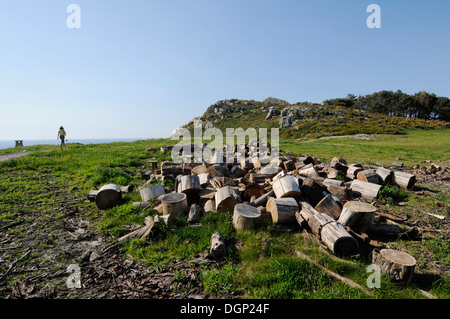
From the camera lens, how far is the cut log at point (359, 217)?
15.5ft

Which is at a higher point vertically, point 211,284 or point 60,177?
point 60,177

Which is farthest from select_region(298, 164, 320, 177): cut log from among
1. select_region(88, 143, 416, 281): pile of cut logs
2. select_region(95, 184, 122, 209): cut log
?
select_region(95, 184, 122, 209): cut log

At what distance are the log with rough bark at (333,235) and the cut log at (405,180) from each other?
16.9ft

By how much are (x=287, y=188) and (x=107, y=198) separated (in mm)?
5082

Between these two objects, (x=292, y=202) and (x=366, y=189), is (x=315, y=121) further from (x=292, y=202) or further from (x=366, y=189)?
(x=292, y=202)

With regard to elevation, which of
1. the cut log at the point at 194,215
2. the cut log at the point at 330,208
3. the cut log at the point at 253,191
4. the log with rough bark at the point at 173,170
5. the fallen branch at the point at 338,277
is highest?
the log with rough bark at the point at 173,170

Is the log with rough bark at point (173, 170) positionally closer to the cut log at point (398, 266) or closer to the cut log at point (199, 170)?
the cut log at point (199, 170)

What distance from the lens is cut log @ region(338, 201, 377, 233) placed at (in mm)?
4719

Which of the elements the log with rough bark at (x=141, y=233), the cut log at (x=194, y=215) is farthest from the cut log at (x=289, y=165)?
the log with rough bark at (x=141, y=233)
